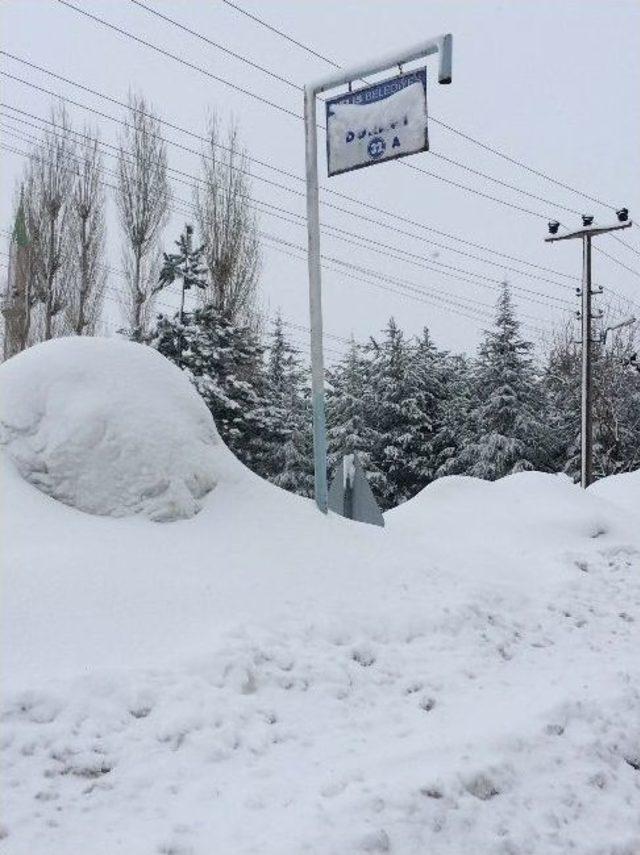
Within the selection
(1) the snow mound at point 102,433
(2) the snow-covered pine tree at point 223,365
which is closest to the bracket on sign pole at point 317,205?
(1) the snow mound at point 102,433

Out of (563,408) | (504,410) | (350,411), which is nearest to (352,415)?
(350,411)

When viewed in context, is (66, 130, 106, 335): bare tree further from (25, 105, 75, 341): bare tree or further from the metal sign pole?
the metal sign pole

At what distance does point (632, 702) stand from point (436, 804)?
81.0 inches

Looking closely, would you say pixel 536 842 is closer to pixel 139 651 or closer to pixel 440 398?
pixel 139 651

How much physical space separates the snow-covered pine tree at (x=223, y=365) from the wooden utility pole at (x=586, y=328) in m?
9.80

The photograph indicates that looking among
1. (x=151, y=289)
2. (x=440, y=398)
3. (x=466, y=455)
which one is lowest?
(x=466, y=455)

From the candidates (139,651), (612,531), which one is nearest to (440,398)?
(612,531)

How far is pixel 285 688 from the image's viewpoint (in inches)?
180

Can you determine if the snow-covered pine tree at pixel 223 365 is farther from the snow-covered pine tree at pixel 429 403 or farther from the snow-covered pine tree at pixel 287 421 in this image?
the snow-covered pine tree at pixel 429 403

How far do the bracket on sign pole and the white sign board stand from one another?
0.17 meters

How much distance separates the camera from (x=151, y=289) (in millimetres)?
25125

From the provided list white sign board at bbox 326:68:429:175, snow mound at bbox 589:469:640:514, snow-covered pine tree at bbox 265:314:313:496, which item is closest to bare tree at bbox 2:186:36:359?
snow-covered pine tree at bbox 265:314:313:496

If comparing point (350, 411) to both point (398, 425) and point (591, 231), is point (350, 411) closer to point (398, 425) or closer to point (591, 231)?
point (398, 425)

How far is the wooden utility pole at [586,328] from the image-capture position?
22.1 metres
